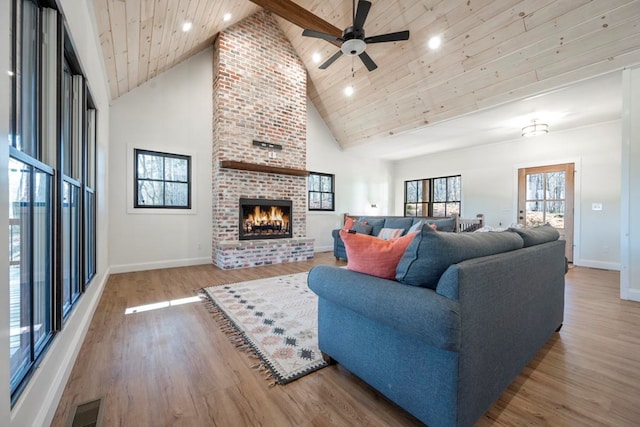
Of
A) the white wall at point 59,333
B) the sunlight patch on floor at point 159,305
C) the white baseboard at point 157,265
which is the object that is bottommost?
the sunlight patch on floor at point 159,305

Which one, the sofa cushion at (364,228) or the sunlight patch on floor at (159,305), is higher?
the sofa cushion at (364,228)

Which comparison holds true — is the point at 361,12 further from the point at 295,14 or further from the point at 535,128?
the point at 535,128

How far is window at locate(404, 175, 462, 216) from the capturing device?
7.07 metres

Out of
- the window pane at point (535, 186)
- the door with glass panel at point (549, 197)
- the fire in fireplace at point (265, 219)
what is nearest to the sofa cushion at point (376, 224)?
the fire in fireplace at point (265, 219)

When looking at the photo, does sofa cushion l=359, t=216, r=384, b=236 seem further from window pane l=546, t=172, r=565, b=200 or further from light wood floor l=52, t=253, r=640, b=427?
window pane l=546, t=172, r=565, b=200

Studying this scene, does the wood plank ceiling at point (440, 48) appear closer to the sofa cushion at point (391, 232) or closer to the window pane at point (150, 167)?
the window pane at point (150, 167)

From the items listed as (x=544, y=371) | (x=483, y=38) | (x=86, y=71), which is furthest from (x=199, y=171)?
(x=544, y=371)

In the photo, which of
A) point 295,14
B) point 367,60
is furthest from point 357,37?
point 295,14

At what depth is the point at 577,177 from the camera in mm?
5051

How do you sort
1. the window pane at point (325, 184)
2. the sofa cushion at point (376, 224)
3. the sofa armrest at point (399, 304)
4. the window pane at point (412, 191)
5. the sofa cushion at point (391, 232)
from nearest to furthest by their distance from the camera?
the sofa armrest at point (399, 304), the sofa cushion at point (391, 232), the sofa cushion at point (376, 224), the window pane at point (325, 184), the window pane at point (412, 191)

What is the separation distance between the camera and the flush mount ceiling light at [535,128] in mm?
4609

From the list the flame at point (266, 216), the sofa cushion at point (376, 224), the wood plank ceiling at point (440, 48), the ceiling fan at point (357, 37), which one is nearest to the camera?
the wood plank ceiling at point (440, 48)

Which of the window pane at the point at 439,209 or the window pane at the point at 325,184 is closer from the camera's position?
the window pane at the point at 325,184

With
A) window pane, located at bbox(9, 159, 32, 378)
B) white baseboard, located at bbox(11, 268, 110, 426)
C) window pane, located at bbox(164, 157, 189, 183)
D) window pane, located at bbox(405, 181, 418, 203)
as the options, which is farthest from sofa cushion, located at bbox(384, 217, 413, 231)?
window pane, located at bbox(9, 159, 32, 378)
